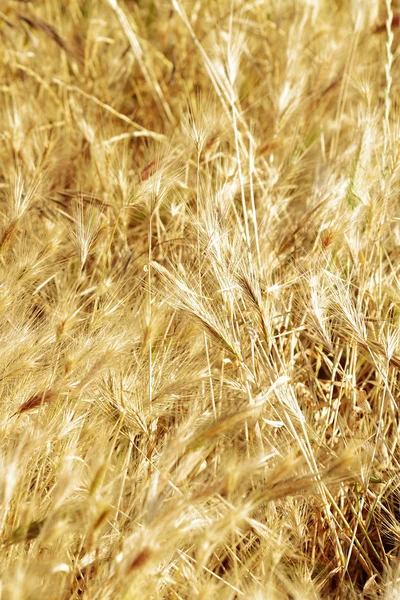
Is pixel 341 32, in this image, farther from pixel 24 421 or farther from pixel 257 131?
pixel 24 421

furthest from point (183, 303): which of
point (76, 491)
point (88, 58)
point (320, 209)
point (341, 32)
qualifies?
point (341, 32)

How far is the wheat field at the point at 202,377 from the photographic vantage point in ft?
3.00

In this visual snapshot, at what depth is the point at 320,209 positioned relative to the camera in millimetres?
1421

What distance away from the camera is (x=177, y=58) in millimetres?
2270

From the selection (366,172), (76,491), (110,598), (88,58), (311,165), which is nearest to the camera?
(110,598)

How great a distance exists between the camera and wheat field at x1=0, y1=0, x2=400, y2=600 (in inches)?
36.0

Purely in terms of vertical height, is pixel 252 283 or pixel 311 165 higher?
pixel 252 283

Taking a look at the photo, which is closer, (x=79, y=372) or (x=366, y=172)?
(x=79, y=372)

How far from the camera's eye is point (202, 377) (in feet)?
3.67

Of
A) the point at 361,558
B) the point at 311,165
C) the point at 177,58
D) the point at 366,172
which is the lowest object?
the point at 361,558

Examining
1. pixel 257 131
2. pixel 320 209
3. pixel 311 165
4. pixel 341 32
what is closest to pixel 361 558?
pixel 320 209

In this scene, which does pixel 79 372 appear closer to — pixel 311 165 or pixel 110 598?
pixel 110 598

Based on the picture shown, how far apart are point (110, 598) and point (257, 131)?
143 centimetres

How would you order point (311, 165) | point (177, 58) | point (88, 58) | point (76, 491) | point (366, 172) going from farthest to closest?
point (177, 58), point (88, 58), point (311, 165), point (366, 172), point (76, 491)
